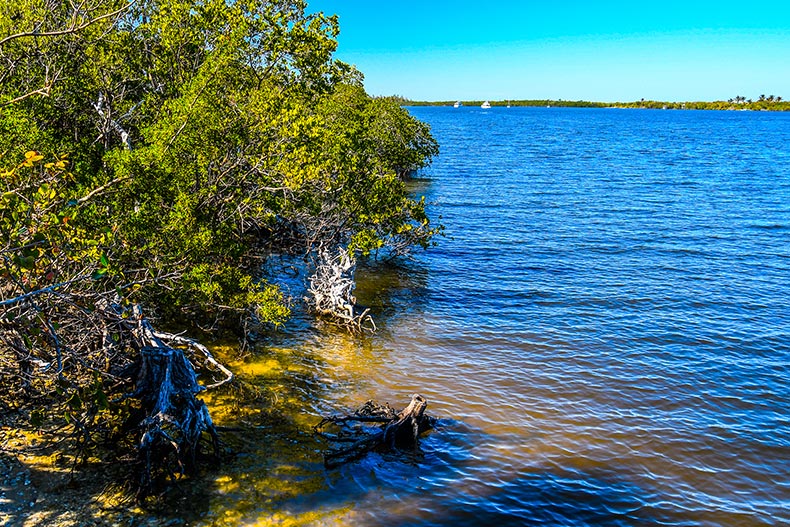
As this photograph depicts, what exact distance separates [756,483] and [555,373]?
20.1 ft

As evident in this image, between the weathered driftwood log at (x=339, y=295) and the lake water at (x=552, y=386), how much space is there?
90 cm

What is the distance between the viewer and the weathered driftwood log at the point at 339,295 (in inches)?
816

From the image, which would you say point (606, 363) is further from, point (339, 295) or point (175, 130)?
point (175, 130)

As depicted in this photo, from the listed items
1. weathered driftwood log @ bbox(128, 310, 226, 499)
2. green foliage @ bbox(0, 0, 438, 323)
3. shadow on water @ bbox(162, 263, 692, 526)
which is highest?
green foliage @ bbox(0, 0, 438, 323)

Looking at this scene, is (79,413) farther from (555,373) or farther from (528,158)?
(528,158)

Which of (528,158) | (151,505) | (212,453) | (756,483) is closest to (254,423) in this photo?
(212,453)

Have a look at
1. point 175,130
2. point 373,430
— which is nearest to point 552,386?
point 373,430

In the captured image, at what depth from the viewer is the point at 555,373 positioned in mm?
17953

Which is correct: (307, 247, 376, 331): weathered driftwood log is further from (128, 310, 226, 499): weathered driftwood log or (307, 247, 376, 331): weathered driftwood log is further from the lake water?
(128, 310, 226, 499): weathered driftwood log

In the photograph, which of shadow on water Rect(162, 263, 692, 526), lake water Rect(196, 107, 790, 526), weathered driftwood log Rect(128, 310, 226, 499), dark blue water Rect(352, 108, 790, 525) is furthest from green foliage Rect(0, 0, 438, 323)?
dark blue water Rect(352, 108, 790, 525)

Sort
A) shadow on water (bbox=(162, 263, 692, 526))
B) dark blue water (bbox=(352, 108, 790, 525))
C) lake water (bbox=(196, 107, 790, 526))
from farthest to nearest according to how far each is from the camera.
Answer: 1. dark blue water (bbox=(352, 108, 790, 525))
2. lake water (bbox=(196, 107, 790, 526))
3. shadow on water (bbox=(162, 263, 692, 526))

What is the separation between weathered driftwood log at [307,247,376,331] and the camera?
68.0 feet

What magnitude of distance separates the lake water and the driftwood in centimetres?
40

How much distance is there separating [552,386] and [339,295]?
8.26 metres
